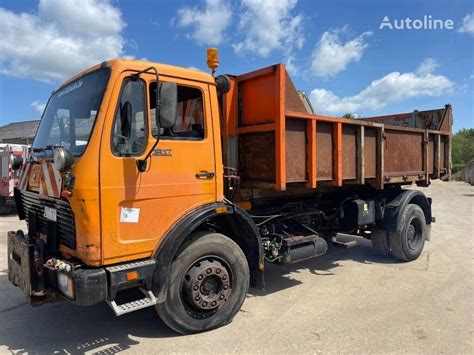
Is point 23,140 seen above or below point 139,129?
above

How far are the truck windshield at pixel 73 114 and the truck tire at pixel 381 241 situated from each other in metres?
5.33

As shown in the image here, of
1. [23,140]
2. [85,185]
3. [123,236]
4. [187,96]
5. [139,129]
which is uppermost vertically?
[23,140]

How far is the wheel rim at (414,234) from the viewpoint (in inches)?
276

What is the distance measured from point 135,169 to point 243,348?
1943mm

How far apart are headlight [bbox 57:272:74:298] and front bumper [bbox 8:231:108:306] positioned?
0.08 ft

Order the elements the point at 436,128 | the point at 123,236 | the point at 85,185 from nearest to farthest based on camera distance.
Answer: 1. the point at 85,185
2. the point at 123,236
3. the point at 436,128

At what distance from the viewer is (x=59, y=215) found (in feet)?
11.8

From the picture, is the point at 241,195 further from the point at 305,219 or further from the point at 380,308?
the point at 380,308

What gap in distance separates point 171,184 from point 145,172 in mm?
306

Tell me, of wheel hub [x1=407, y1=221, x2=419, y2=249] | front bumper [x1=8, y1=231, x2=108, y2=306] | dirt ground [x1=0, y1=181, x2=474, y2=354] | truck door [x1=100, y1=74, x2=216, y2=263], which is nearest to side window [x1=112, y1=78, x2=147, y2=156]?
truck door [x1=100, y1=74, x2=216, y2=263]

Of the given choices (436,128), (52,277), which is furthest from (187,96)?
(436,128)

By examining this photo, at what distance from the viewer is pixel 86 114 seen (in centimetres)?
362

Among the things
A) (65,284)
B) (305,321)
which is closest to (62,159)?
(65,284)

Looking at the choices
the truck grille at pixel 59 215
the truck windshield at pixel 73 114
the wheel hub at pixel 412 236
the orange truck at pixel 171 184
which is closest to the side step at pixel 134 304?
the orange truck at pixel 171 184
